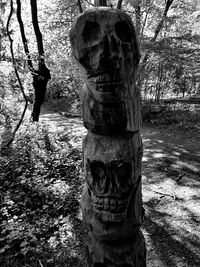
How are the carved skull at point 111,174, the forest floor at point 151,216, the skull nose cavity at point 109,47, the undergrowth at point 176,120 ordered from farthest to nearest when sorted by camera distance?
the undergrowth at point 176,120 → the forest floor at point 151,216 → the carved skull at point 111,174 → the skull nose cavity at point 109,47

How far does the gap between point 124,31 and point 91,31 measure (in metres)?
0.25

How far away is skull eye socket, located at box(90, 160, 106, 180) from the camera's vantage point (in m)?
1.88

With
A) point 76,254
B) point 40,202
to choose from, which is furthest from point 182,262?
point 40,202

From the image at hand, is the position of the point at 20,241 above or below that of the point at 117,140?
below

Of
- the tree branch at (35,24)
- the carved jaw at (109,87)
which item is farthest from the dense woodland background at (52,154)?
the carved jaw at (109,87)

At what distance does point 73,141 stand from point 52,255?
568cm

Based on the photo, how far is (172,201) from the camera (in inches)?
201

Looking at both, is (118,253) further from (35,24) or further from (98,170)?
(35,24)

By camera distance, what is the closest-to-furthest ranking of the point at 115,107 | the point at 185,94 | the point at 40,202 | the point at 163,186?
the point at 115,107
the point at 40,202
the point at 163,186
the point at 185,94

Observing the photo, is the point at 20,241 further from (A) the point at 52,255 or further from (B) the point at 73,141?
(B) the point at 73,141

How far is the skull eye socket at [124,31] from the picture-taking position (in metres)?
1.67

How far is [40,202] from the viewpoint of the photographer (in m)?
4.98

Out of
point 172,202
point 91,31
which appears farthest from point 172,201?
point 91,31

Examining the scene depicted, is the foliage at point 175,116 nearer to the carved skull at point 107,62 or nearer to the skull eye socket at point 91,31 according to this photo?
the carved skull at point 107,62
